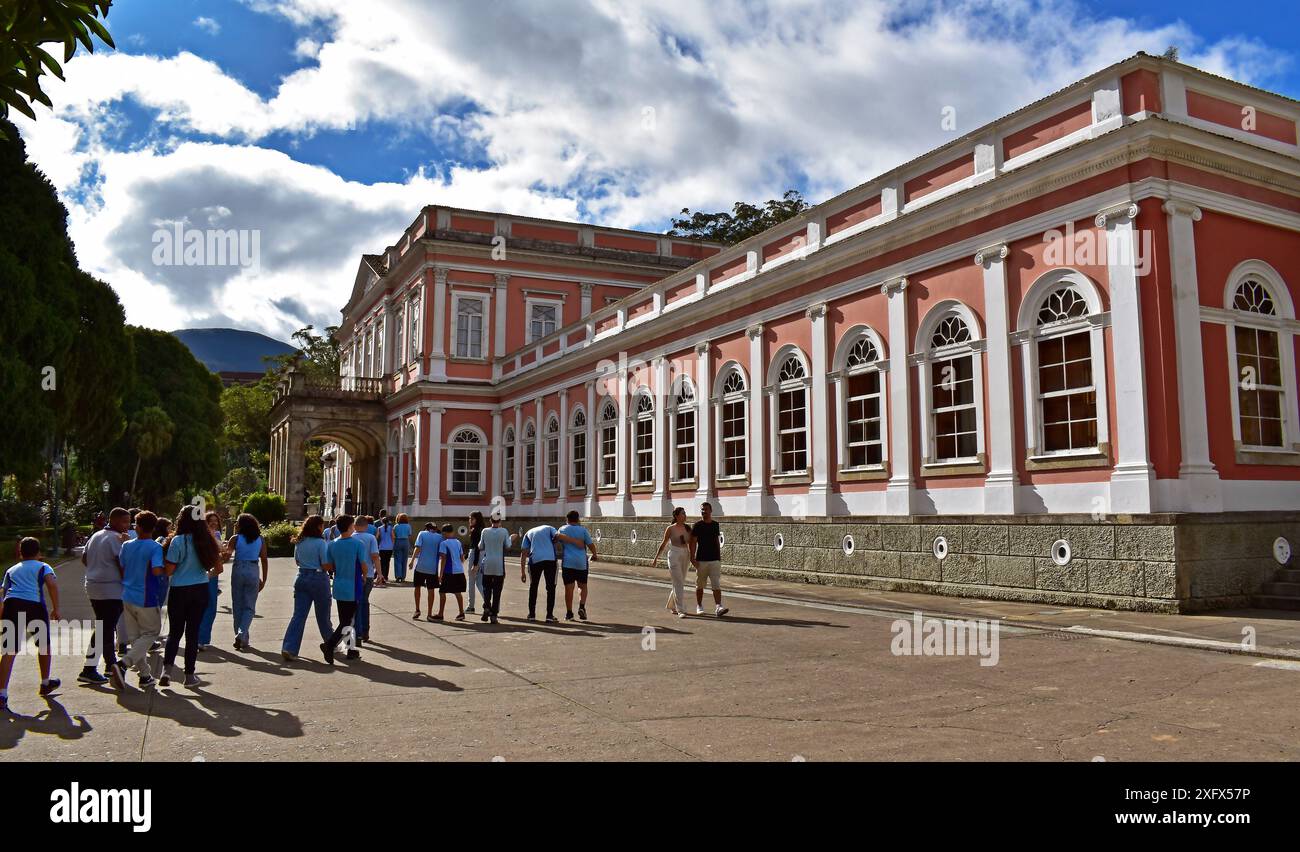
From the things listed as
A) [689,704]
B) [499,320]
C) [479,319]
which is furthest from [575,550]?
[479,319]

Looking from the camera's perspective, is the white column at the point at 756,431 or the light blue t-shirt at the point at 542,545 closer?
the light blue t-shirt at the point at 542,545

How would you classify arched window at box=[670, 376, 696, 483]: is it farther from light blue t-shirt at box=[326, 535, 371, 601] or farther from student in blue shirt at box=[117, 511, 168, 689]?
student in blue shirt at box=[117, 511, 168, 689]

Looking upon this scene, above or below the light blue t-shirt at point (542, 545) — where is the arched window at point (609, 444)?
above

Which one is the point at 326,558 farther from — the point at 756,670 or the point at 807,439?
the point at 807,439

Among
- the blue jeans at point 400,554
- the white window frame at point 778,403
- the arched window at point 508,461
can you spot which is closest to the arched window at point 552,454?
the arched window at point 508,461

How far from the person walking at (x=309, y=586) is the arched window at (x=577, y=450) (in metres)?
18.4

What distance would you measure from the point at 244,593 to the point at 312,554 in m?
1.65

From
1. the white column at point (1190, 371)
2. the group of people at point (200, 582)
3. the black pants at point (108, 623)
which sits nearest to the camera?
the group of people at point (200, 582)

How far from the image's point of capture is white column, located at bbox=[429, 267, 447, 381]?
35688 mm

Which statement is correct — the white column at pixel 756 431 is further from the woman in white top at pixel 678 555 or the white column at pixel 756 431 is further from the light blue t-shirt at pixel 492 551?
the light blue t-shirt at pixel 492 551

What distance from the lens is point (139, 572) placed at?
8.55m

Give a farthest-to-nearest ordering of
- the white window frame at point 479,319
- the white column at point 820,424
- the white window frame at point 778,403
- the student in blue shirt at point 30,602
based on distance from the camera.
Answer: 1. the white window frame at point 479,319
2. the white window frame at point 778,403
3. the white column at point 820,424
4. the student in blue shirt at point 30,602

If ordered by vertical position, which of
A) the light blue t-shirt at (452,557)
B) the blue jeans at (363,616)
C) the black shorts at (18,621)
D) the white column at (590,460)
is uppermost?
the white column at (590,460)

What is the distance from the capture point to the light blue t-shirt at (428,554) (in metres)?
13.5
